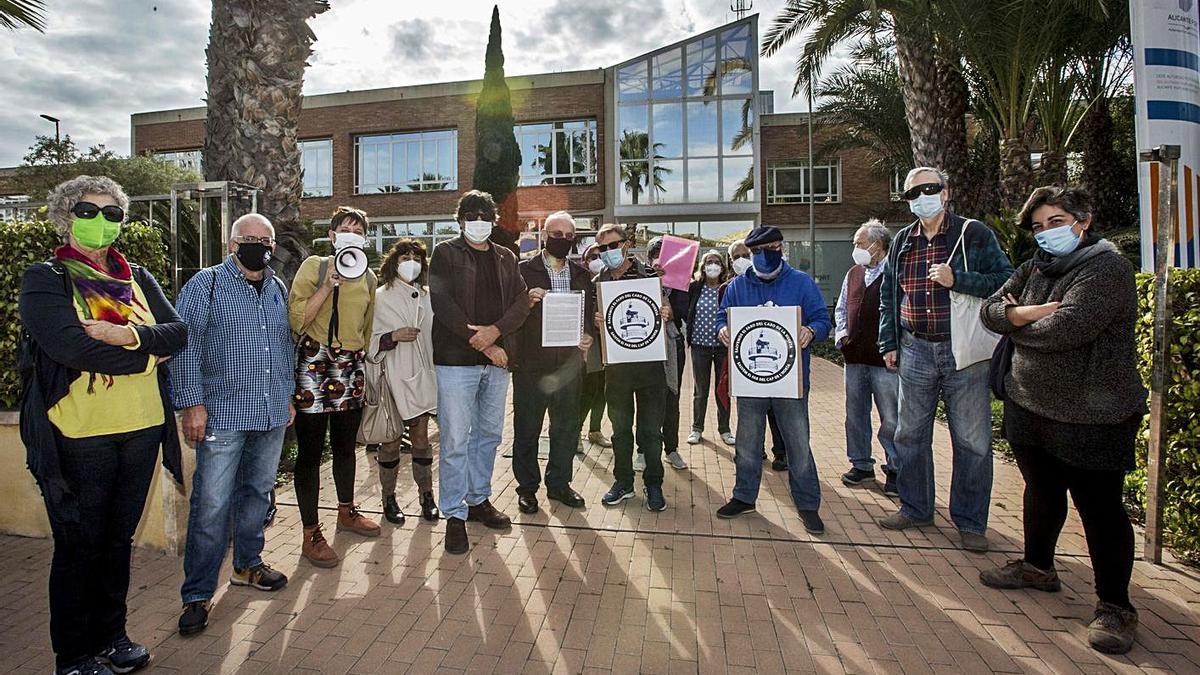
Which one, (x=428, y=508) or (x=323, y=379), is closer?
(x=323, y=379)

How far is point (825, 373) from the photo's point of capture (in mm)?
12828

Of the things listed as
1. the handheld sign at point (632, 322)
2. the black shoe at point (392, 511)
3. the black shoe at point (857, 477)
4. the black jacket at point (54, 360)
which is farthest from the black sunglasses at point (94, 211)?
the black shoe at point (857, 477)

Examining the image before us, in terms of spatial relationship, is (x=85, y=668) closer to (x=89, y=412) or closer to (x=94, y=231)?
(x=89, y=412)

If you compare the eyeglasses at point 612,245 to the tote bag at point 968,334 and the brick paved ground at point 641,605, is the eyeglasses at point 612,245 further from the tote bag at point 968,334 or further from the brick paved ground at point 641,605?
the tote bag at point 968,334

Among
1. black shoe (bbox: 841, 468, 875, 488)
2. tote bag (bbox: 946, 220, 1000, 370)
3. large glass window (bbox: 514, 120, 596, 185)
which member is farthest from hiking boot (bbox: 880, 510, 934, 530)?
large glass window (bbox: 514, 120, 596, 185)

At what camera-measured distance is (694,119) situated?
2138 centimetres

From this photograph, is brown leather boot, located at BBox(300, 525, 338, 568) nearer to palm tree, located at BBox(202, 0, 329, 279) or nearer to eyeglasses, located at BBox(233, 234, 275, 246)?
eyeglasses, located at BBox(233, 234, 275, 246)

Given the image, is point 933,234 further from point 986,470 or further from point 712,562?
point 712,562

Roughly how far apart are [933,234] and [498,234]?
38.7 feet

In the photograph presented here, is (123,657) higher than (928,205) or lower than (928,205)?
lower

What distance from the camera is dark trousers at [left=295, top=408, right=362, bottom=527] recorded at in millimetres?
3973

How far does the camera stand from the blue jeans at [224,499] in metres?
3.30

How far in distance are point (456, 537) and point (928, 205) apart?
11.9 feet

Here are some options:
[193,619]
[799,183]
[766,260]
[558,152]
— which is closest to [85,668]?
[193,619]
